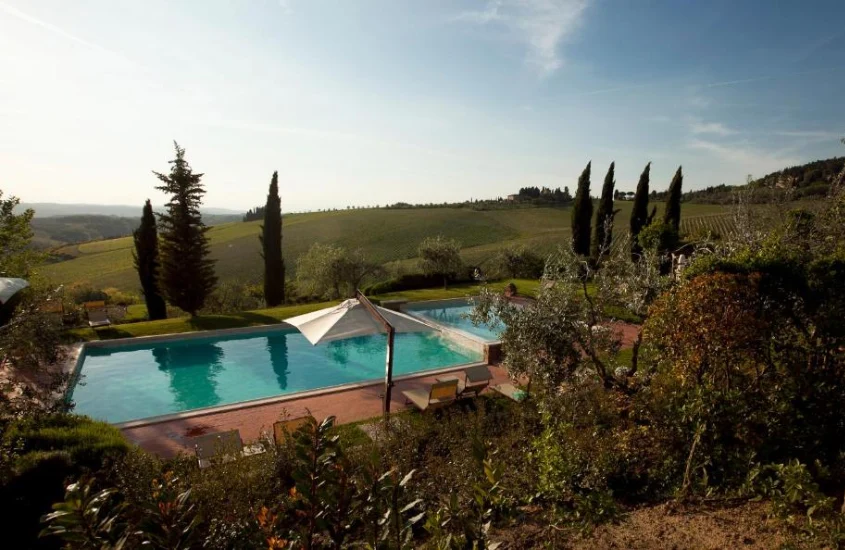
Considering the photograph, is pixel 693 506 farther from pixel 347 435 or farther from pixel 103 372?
pixel 103 372

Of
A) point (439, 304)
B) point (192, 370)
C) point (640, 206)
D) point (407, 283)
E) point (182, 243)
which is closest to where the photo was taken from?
point (192, 370)

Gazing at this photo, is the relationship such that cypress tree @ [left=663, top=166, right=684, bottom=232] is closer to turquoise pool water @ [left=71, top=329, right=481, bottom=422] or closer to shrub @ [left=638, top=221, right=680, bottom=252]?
shrub @ [left=638, top=221, right=680, bottom=252]

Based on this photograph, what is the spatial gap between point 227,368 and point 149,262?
40.9 feet

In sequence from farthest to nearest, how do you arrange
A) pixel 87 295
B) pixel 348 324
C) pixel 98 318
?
pixel 87 295
pixel 98 318
pixel 348 324

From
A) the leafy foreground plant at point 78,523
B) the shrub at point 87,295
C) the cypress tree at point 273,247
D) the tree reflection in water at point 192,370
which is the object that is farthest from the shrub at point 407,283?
the leafy foreground plant at point 78,523

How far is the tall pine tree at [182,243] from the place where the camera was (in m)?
22.3

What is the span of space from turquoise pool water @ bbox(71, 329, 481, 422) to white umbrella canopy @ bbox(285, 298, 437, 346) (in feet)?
11.6

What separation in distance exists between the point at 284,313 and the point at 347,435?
1422 cm

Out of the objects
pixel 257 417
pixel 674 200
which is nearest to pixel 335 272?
pixel 257 417

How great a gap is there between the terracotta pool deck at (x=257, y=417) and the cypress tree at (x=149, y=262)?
1639 cm

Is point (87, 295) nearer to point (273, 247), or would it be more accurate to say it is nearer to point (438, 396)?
point (273, 247)

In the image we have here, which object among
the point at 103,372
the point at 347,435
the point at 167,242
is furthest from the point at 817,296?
the point at 167,242

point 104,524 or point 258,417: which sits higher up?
point 104,524

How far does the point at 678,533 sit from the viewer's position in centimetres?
504
